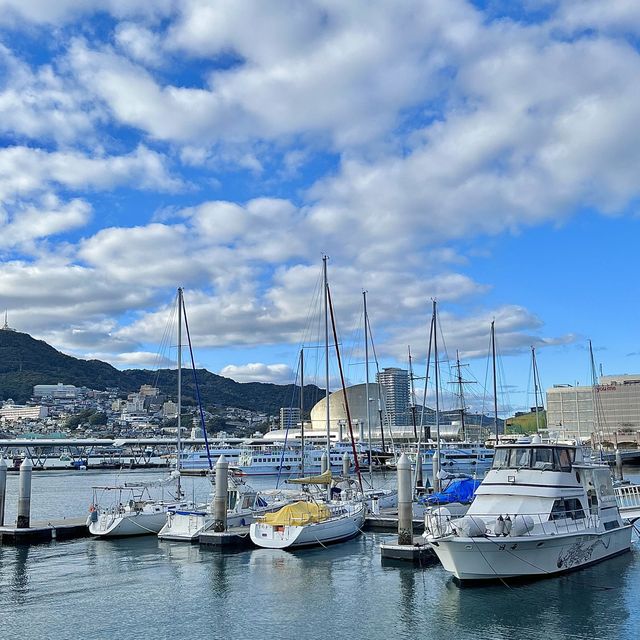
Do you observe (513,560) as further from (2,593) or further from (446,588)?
(2,593)

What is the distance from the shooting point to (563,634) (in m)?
21.3

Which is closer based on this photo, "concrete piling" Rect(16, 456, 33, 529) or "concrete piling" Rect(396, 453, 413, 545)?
"concrete piling" Rect(396, 453, 413, 545)

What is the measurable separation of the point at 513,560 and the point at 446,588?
2821mm

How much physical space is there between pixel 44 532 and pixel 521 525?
88.3ft

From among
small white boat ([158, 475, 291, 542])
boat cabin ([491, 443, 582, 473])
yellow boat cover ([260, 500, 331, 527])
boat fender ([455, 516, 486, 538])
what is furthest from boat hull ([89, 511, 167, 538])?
boat fender ([455, 516, 486, 538])

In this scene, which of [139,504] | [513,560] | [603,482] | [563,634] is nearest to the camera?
[563,634]

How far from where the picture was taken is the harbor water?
22.0m

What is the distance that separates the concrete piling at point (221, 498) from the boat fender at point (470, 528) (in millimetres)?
15435

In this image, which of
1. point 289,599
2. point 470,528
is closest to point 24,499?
point 289,599

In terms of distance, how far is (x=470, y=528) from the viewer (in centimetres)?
2577

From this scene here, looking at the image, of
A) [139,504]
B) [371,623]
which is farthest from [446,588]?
[139,504]

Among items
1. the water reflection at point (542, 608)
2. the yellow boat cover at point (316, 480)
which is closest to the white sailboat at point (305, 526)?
the yellow boat cover at point (316, 480)

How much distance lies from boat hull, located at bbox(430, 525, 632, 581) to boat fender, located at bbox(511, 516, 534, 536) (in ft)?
0.93

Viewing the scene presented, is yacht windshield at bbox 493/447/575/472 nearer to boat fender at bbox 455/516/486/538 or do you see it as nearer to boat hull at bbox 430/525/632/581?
boat hull at bbox 430/525/632/581
